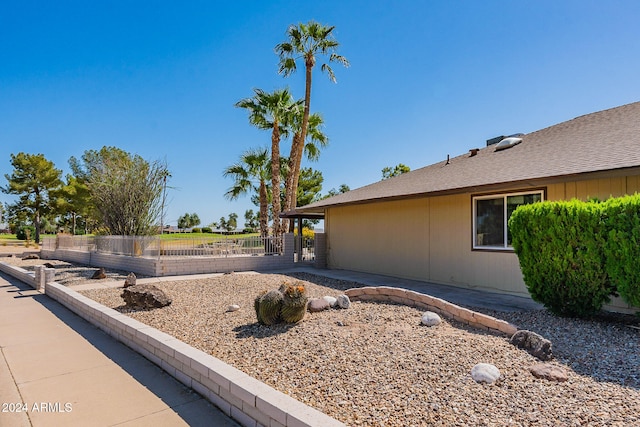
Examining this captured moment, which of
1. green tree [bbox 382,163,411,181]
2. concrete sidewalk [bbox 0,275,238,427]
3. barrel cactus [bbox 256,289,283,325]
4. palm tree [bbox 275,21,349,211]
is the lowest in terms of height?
concrete sidewalk [bbox 0,275,238,427]

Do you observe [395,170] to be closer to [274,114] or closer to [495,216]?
[274,114]

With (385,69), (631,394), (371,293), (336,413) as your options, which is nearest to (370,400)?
(336,413)

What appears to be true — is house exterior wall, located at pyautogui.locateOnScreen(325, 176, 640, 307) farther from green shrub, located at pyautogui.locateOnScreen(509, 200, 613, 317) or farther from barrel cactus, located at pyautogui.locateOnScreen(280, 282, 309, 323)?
barrel cactus, located at pyautogui.locateOnScreen(280, 282, 309, 323)

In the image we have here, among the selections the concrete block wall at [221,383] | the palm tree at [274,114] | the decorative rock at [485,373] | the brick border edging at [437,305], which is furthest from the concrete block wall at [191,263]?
the decorative rock at [485,373]

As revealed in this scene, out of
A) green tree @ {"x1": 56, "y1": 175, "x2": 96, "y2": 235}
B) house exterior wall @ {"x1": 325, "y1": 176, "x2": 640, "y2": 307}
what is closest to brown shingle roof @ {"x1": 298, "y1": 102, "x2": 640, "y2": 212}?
house exterior wall @ {"x1": 325, "y1": 176, "x2": 640, "y2": 307}

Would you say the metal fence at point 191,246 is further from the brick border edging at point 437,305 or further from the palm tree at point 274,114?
the brick border edging at point 437,305

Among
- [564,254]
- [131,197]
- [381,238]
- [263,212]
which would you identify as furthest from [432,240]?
[131,197]

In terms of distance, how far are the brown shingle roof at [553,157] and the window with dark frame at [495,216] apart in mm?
571

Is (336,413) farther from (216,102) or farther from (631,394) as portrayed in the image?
(216,102)

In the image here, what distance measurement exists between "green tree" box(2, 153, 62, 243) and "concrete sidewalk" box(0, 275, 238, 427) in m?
36.7

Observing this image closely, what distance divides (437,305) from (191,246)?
955cm

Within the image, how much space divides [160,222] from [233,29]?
9926 millimetres

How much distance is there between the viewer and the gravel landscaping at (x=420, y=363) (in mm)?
2594

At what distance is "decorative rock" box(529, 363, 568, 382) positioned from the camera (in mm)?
3086
